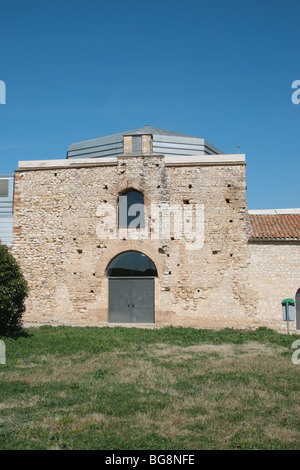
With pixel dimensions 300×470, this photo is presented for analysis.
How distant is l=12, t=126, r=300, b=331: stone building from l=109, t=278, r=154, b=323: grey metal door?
0.12 feet

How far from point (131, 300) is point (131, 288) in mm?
447

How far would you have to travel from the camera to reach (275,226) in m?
15.4

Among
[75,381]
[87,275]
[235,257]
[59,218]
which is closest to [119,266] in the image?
[87,275]

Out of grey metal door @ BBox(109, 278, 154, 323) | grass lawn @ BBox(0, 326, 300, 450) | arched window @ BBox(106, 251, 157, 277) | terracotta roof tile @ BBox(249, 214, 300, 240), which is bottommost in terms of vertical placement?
grass lawn @ BBox(0, 326, 300, 450)

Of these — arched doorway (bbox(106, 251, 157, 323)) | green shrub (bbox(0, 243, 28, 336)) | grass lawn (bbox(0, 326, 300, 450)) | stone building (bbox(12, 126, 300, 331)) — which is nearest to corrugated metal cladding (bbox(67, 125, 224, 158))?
stone building (bbox(12, 126, 300, 331))

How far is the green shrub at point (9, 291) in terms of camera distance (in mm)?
11562

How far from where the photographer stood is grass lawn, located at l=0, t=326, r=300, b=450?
493 cm

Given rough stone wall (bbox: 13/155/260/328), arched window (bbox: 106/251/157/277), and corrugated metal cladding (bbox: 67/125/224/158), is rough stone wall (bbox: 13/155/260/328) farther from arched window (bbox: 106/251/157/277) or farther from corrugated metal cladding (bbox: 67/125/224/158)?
corrugated metal cladding (bbox: 67/125/224/158)

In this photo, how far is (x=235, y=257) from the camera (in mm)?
14641

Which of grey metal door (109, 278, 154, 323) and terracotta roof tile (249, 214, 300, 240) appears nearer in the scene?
terracotta roof tile (249, 214, 300, 240)

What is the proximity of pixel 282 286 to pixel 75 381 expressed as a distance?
29.9 feet

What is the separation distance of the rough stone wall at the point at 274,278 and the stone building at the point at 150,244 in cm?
3
